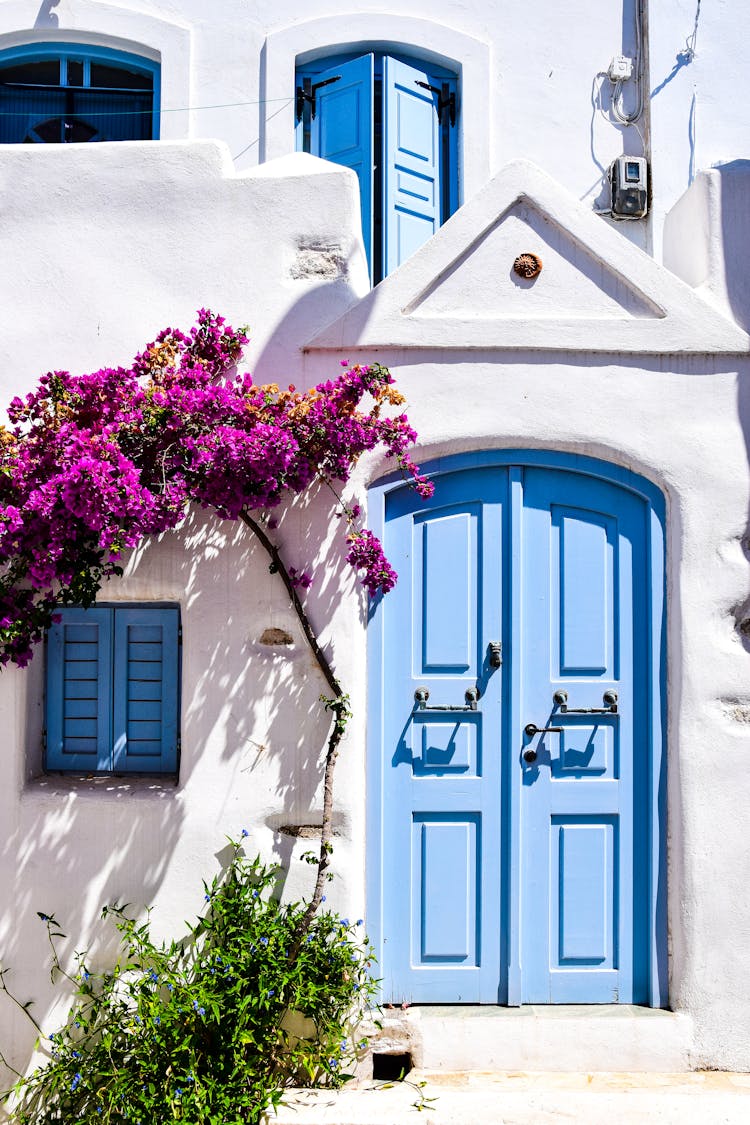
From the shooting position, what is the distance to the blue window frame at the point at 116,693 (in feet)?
12.9

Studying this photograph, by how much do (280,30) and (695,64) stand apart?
2.56m

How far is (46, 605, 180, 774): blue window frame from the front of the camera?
392 cm

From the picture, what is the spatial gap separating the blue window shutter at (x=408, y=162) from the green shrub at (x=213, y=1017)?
3.58 m

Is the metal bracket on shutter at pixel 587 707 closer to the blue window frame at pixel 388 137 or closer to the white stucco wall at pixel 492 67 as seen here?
the blue window frame at pixel 388 137

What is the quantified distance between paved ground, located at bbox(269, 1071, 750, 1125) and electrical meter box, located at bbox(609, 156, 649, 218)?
4.54 meters

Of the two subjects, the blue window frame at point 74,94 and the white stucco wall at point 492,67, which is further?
the blue window frame at point 74,94

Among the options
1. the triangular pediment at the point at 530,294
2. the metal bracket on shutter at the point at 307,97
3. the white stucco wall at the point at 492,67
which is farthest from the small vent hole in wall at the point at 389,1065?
the metal bracket on shutter at the point at 307,97

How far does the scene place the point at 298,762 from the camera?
378cm

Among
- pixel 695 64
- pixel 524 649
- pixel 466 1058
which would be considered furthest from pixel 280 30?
pixel 466 1058

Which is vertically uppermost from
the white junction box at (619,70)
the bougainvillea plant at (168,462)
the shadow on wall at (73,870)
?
the white junction box at (619,70)

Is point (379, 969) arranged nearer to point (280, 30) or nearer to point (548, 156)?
point (548, 156)

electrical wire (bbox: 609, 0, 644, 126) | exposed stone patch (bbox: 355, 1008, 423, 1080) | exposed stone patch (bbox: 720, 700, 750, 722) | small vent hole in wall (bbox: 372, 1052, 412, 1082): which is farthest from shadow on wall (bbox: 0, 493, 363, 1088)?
electrical wire (bbox: 609, 0, 644, 126)

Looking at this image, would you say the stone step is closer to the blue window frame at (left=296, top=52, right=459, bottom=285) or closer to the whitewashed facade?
the whitewashed facade

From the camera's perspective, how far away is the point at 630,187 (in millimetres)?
5328
